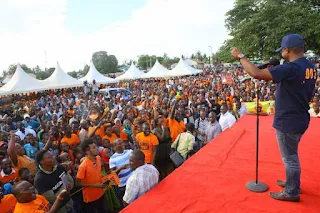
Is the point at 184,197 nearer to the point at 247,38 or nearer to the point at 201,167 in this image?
the point at 201,167

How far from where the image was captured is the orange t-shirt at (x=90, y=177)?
3.31 meters

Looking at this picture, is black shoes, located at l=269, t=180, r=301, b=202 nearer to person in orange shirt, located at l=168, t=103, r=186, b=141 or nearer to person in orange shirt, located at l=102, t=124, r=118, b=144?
person in orange shirt, located at l=168, t=103, r=186, b=141

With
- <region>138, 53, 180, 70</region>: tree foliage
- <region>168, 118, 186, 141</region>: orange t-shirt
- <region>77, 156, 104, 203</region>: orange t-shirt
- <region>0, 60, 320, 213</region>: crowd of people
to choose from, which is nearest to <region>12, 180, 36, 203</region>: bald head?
<region>0, 60, 320, 213</region>: crowd of people

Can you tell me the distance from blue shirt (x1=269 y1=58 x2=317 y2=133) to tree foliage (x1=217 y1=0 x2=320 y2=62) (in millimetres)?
18250

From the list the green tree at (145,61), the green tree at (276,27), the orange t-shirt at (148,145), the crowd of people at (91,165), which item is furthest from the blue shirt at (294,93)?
the green tree at (145,61)

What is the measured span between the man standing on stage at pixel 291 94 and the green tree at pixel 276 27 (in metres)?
17.7

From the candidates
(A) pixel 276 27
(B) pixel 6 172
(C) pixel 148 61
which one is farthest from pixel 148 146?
(C) pixel 148 61

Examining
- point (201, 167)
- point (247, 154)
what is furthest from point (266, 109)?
point (201, 167)

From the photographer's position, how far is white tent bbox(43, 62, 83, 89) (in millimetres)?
18183

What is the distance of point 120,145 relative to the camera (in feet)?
12.7

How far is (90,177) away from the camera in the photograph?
333 cm

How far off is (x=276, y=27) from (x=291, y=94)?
19.6 metres

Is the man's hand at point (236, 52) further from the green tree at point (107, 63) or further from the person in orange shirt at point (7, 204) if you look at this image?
the green tree at point (107, 63)

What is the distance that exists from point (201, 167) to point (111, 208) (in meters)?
Answer: 1.74
